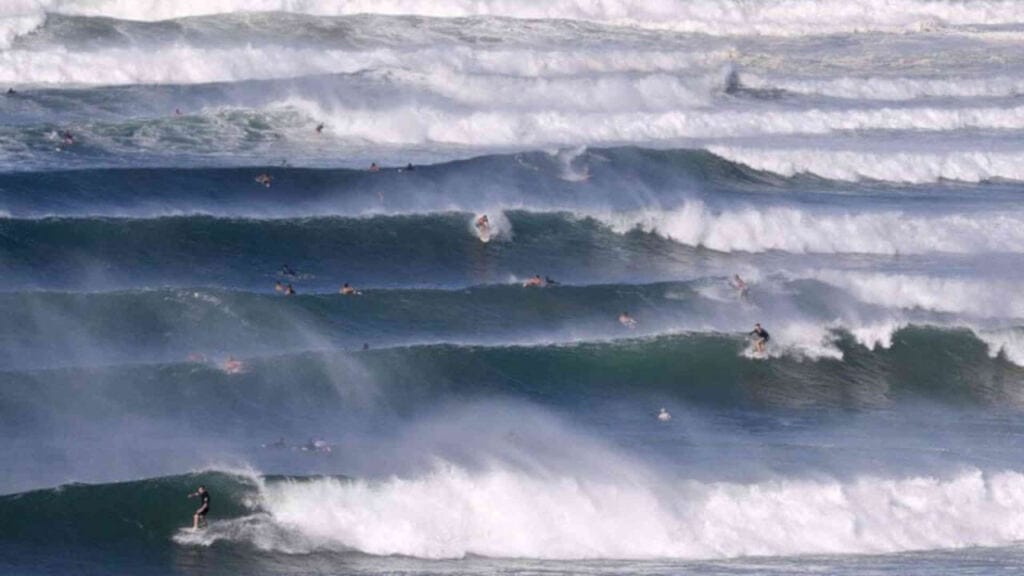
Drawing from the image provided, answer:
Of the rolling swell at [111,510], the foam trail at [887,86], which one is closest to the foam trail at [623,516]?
the rolling swell at [111,510]

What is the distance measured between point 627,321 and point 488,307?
2.09m

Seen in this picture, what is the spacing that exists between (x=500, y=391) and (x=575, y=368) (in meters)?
1.45

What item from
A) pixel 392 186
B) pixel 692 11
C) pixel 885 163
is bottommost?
pixel 392 186

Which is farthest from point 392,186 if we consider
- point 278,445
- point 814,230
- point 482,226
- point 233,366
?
point 278,445

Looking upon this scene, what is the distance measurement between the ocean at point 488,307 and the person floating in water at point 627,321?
7cm

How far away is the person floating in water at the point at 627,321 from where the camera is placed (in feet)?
82.7

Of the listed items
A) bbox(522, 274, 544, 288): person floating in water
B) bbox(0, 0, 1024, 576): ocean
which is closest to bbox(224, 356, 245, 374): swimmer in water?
bbox(0, 0, 1024, 576): ocean

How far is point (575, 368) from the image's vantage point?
23672 millimetres

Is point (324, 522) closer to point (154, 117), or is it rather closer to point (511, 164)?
point (511, 164)

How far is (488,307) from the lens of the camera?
2547 cm

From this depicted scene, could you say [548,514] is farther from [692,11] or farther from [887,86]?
[692,11]

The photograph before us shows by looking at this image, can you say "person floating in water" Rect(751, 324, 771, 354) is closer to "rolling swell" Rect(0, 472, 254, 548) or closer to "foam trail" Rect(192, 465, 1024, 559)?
"foam trail" Rect(192, 465, 1024, 559)

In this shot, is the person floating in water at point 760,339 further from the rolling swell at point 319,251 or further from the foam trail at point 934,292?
the rolling swell at point 319,251

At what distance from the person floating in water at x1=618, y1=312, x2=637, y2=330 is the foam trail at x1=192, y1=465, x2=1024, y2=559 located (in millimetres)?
5478
